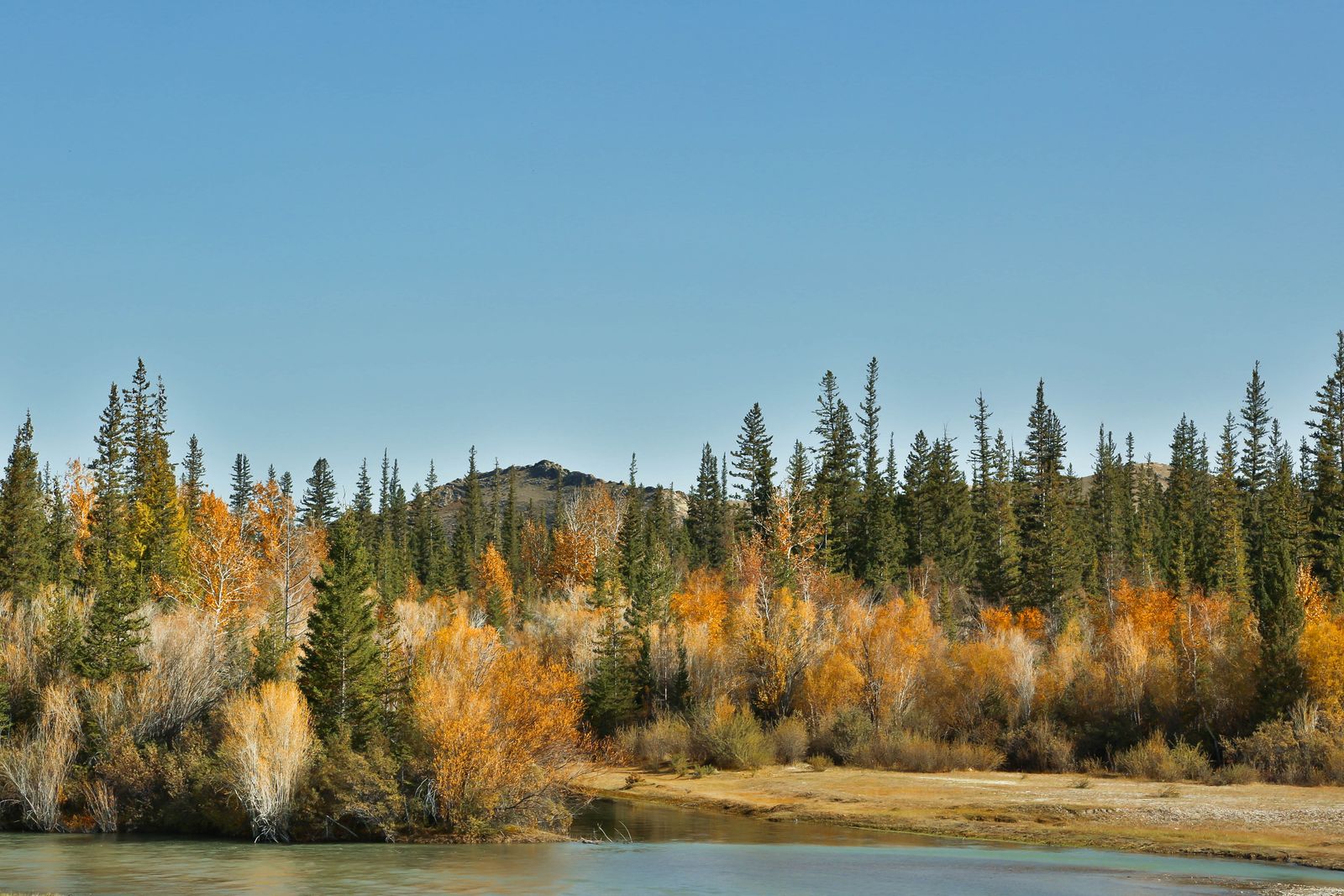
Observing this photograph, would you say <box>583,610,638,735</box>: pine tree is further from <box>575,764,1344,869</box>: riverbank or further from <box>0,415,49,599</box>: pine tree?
<box>0,415,49,599</box>: pine tree

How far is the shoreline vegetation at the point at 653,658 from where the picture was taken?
146 ft

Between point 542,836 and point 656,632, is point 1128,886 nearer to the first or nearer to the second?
point 542,836

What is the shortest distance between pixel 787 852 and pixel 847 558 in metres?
78.1

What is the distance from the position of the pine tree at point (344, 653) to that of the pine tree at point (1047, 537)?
63.2 metres

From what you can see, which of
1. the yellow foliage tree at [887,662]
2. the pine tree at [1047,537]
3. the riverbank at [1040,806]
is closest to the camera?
the riverbank at [1040,806]

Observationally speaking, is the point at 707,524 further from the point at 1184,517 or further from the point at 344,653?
the point at 344,653

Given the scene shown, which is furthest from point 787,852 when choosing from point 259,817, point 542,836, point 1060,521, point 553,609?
point 1060,521

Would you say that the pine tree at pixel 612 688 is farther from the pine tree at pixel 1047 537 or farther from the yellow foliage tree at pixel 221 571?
the pine tree at pixel 1047 537

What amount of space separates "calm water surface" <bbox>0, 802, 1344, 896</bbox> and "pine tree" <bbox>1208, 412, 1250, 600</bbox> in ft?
188

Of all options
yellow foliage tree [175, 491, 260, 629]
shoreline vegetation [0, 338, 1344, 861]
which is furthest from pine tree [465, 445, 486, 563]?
yellow foliage tree [175, 491, 260, 629]

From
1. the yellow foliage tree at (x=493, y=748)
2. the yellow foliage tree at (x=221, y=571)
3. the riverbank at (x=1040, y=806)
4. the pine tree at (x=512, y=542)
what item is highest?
the pine tree at (x=512, y=542)

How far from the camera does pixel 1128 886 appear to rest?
32.9 metres

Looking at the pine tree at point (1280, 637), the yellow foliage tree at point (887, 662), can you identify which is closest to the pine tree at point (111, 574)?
the yellow foliage tree at point (887, 662)

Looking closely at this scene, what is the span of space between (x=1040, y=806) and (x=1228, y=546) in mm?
54406
